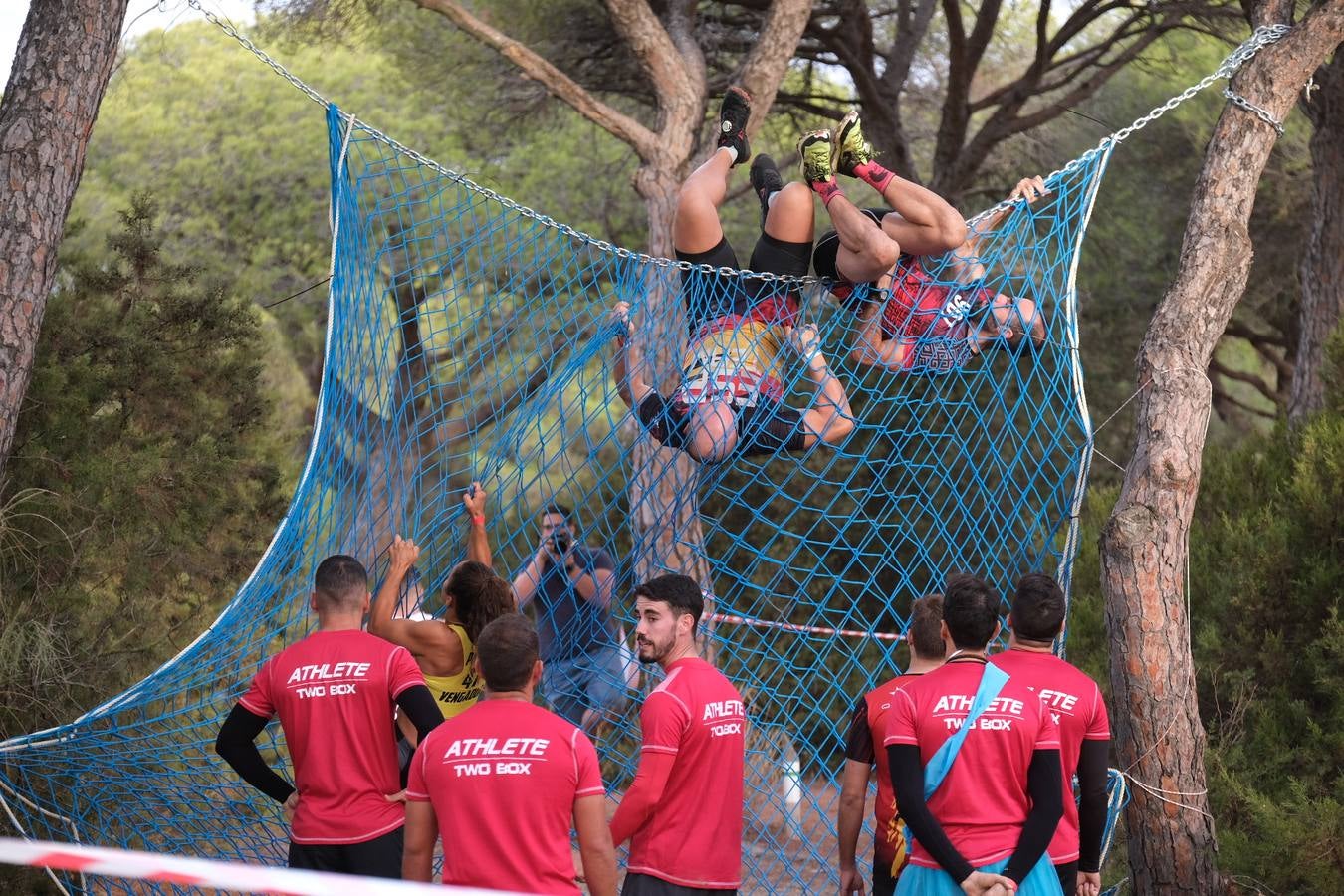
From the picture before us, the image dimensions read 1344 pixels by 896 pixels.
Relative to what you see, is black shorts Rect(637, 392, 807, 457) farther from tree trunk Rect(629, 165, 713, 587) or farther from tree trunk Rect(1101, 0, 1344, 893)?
tree trunk Rect(1101, 0, 1344, 893)

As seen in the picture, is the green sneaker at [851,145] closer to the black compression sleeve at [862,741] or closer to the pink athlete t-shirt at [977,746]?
the black compression sleeve at [862,741]

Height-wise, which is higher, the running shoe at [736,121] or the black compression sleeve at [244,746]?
the running shoe at [736,121]

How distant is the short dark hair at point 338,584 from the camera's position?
12.2 feet

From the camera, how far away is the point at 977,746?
10.6 feet

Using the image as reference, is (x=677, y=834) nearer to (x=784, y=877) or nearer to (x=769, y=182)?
(x=769, y=182)

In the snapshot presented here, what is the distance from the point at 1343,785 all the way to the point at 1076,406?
1766 mm

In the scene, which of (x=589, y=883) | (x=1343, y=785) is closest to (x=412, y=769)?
(x=589, y=883)

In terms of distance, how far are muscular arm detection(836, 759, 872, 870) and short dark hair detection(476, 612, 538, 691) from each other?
3.33 ft

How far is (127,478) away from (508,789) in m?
3.89

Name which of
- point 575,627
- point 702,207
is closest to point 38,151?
point 702,207

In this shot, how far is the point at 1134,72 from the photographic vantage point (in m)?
13.9

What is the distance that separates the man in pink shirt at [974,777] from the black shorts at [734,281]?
7.02 feet

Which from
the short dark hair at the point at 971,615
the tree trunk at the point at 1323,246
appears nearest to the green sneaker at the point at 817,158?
the short dark hair at the point at 971,615

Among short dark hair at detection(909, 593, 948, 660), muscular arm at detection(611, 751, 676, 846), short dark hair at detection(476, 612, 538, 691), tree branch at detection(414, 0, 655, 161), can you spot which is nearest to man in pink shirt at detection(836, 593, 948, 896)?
short dark hair at detection(909, 593, 948, 660)
